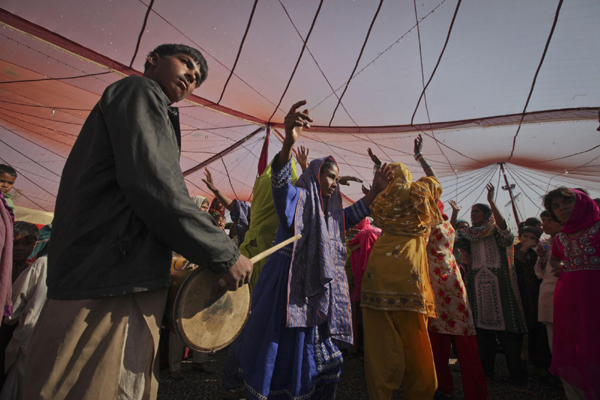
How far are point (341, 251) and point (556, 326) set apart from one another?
1.86m

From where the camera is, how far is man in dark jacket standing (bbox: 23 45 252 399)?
0.87 metres

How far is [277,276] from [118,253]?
1169mm

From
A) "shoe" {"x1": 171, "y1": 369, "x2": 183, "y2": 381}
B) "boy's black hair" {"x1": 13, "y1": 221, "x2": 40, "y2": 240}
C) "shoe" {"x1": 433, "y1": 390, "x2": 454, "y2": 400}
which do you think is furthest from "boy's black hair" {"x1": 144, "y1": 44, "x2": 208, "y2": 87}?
"shoe" {"x1": 433, "y1": 390, "x2": 454, "y2": 400}

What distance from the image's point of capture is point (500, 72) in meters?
4.74

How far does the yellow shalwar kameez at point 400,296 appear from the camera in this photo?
2137mm

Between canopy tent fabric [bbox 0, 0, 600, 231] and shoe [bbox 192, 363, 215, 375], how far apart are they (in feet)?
14.1

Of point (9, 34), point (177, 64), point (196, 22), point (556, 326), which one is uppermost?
point (196, 22)

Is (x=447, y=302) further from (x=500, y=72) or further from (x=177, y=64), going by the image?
(x=500, y=72)

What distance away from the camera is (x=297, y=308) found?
1.87 m

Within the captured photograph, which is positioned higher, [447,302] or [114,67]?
[114,67]

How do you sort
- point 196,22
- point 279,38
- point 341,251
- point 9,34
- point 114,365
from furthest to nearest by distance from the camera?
1. point 279,38
2. point 196,22
3. point 9,34
4. point 341,251
5. point 114,365

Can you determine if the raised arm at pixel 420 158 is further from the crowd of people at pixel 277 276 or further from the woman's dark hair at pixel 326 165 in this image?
the woman's dark hair at pixel 326 165

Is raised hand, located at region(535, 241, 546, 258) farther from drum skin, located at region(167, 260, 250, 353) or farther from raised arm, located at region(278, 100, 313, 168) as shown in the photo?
drum skin, located at region(167, 260, 250, 353)

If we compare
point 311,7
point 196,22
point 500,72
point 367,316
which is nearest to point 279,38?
point 311,7
